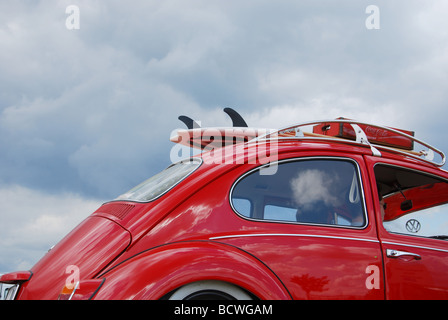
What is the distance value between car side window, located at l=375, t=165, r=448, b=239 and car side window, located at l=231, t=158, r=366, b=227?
38cm

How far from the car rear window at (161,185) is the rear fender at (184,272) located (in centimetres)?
51

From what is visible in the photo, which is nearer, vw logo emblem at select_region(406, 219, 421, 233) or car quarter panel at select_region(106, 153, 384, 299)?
car quarter panel at select_region(106, 153, 384, 299)

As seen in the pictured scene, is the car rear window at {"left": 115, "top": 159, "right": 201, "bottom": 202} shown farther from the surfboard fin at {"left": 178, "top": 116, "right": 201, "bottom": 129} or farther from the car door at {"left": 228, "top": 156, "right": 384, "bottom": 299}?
the surfboard fin at {"left": 178, "top": 116, "right": 201, "bottom": 129}

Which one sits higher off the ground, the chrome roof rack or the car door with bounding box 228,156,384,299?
the chrome roof rack

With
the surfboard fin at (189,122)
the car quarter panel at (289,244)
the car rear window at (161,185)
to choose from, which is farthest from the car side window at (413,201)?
the surfboard fin at (189,122)

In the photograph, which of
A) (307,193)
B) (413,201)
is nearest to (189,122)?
(307,193)

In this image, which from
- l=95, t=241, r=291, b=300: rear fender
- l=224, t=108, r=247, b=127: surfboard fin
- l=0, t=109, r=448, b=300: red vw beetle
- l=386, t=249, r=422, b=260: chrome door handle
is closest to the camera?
l=95, t=241, r=291, b=300: rear fender

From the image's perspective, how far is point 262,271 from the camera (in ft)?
9.32

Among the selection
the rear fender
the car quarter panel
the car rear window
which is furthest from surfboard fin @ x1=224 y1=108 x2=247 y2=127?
the rear fender

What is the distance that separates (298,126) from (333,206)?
2.70ft

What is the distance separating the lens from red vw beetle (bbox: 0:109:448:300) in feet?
8.91

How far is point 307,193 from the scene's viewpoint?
137 inches

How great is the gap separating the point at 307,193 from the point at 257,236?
70 cm
